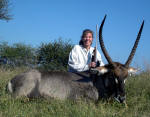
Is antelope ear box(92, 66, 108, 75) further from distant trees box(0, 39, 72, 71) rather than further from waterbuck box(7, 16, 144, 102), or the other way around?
distant trees box(0, 39, 72, 71)

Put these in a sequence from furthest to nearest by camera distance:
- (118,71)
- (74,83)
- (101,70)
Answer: (74,83) → (101,70) → (118,71)

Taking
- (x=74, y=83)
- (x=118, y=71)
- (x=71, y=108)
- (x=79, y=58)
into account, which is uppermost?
(x=79, y=58)

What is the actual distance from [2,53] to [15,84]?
64.1 feet

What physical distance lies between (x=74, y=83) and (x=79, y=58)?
162cm

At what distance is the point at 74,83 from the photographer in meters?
6.44

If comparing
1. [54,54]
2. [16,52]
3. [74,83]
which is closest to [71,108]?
[74,83]

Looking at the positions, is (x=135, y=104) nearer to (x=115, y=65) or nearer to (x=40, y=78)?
(x=115, y=65)

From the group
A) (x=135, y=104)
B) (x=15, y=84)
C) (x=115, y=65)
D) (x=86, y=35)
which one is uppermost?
(x=86, y=35)

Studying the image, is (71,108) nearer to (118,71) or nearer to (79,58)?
(118,71)

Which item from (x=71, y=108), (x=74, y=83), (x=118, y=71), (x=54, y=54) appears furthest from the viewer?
(x=54, y=54)

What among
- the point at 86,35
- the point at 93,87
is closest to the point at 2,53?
the point at 86,35

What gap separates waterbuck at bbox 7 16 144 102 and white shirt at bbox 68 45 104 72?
0.98m

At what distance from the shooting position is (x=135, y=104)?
5809 millimetres

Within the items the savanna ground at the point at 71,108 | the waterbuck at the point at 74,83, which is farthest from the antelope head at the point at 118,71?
the savanna ground at the point at 71,108
